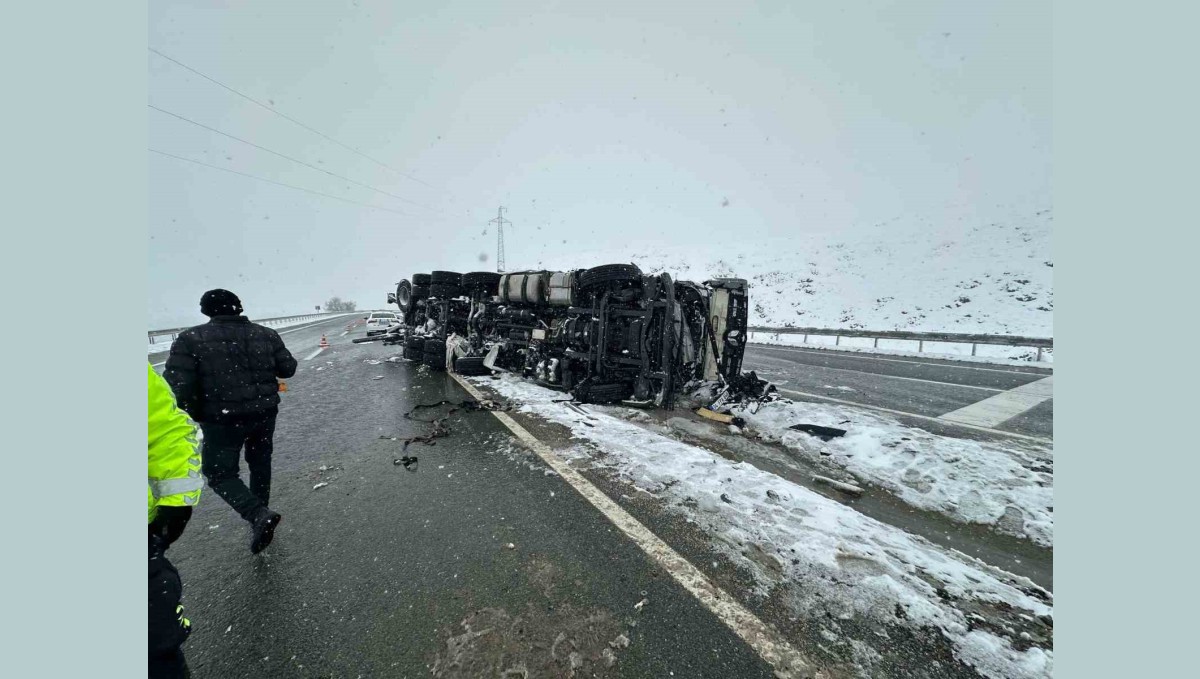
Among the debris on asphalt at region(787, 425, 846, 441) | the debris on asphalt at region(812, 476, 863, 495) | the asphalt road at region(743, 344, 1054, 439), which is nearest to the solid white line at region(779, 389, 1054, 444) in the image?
the asphalt road at region(743, 344, 1054, 439)

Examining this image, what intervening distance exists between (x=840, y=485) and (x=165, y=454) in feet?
15.0

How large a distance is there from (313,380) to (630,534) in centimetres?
832

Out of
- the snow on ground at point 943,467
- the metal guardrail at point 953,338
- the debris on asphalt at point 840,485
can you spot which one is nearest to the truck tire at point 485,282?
the snow on ground at point 943,467

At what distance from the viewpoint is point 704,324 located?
668cm

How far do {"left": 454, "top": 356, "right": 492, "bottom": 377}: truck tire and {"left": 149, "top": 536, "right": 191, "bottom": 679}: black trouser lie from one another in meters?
7.19

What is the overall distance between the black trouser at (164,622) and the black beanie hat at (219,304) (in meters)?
1.87

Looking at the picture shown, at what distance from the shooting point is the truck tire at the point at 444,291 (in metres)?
10.9

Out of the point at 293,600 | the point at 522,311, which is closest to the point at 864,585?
the point at 293,600

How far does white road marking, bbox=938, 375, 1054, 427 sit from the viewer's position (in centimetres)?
571

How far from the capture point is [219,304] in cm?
275

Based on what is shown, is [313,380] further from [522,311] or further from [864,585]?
[864,585]

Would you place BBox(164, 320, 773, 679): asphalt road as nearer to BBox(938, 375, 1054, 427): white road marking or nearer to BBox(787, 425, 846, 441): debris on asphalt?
BBox(787, 425, 846, 441): debris on asphalt

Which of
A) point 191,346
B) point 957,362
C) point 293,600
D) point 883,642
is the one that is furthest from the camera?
point 957,362

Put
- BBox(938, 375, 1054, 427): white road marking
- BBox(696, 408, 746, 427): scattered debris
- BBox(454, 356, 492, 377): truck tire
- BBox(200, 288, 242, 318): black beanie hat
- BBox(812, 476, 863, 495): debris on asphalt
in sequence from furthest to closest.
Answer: BBox(454, 356, 492, 377): truck tire
BBox(938, 375, 1054, 427): white road marking
BBox(696, 408, 746, 427): scattered debris
BBox(812, 476, 863, 495): debris on asphalt
BBox(200, 288, 242, 318): black beanie hat
